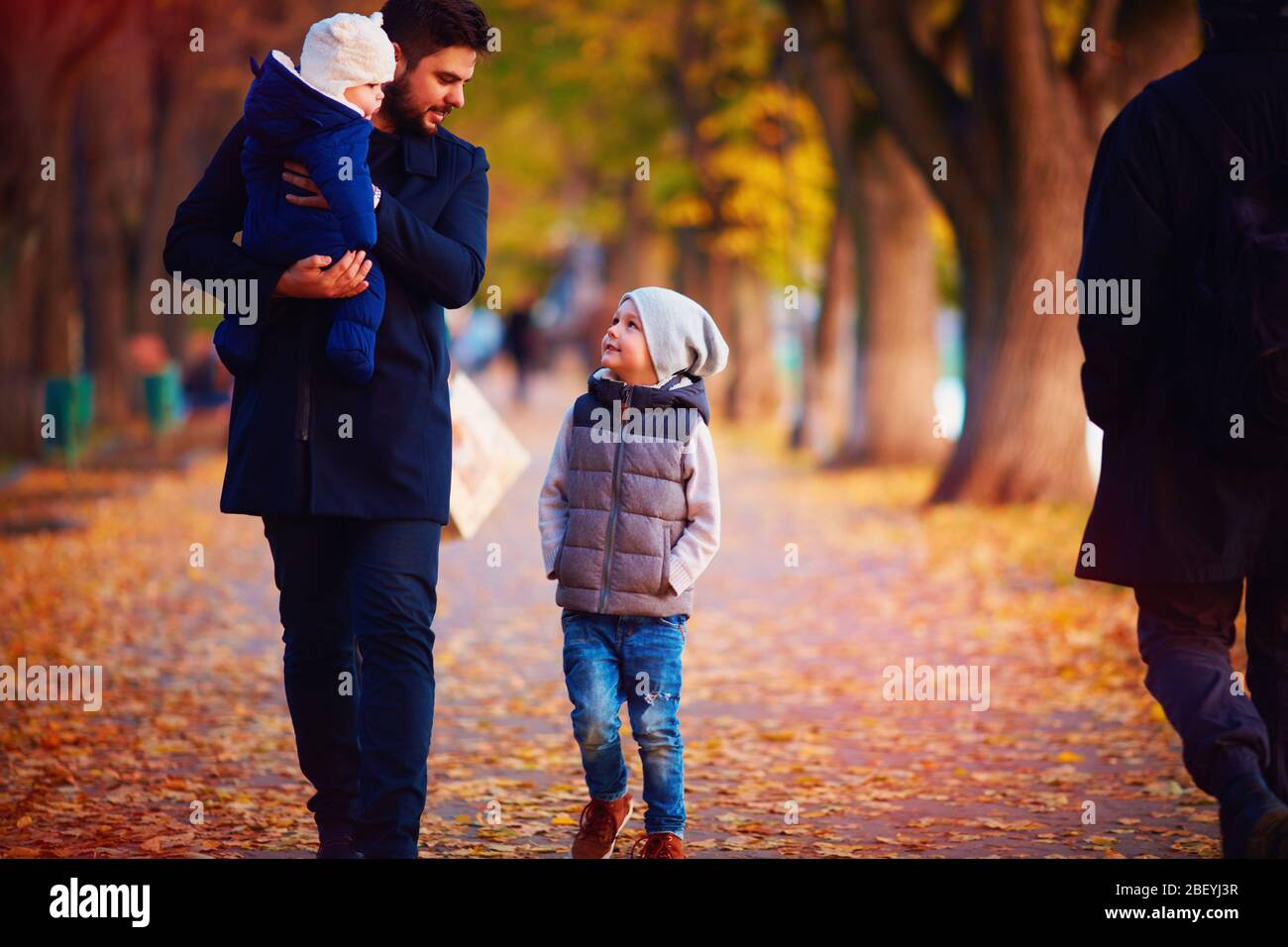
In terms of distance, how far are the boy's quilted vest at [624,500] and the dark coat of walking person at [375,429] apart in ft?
1.29

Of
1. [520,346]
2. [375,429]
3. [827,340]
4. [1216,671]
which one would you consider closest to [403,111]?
[375,429]

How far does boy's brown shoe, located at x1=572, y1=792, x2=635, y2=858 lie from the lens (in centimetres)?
511

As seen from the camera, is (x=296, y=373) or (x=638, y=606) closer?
(x=296, y=373)

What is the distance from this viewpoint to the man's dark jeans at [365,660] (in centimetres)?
460

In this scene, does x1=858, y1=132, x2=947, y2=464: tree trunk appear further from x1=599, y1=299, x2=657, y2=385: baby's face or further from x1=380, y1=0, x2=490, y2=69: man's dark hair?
x1=380, y1=0, x2=490, y2=69: man's dark hair

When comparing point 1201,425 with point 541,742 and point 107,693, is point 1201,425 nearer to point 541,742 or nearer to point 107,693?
point 541,742

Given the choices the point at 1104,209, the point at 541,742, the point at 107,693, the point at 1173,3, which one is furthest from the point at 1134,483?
the point at 1173,3

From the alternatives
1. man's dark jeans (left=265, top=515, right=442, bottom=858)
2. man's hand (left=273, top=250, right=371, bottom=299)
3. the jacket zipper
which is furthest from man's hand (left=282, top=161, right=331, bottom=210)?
the jacket zipper

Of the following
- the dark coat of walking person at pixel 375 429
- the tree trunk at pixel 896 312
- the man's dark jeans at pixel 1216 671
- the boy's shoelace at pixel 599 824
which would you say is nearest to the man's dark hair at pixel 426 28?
the dark coat of walking person at pixel 375 429

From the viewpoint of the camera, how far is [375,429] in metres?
4.62

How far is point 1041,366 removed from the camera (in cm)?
1527

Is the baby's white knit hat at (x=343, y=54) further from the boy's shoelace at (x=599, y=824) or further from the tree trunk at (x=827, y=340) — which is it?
the tree trunk at (x=827, y=340)

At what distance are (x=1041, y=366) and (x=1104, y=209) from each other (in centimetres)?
1097

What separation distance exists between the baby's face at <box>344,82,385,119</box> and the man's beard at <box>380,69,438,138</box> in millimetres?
205
